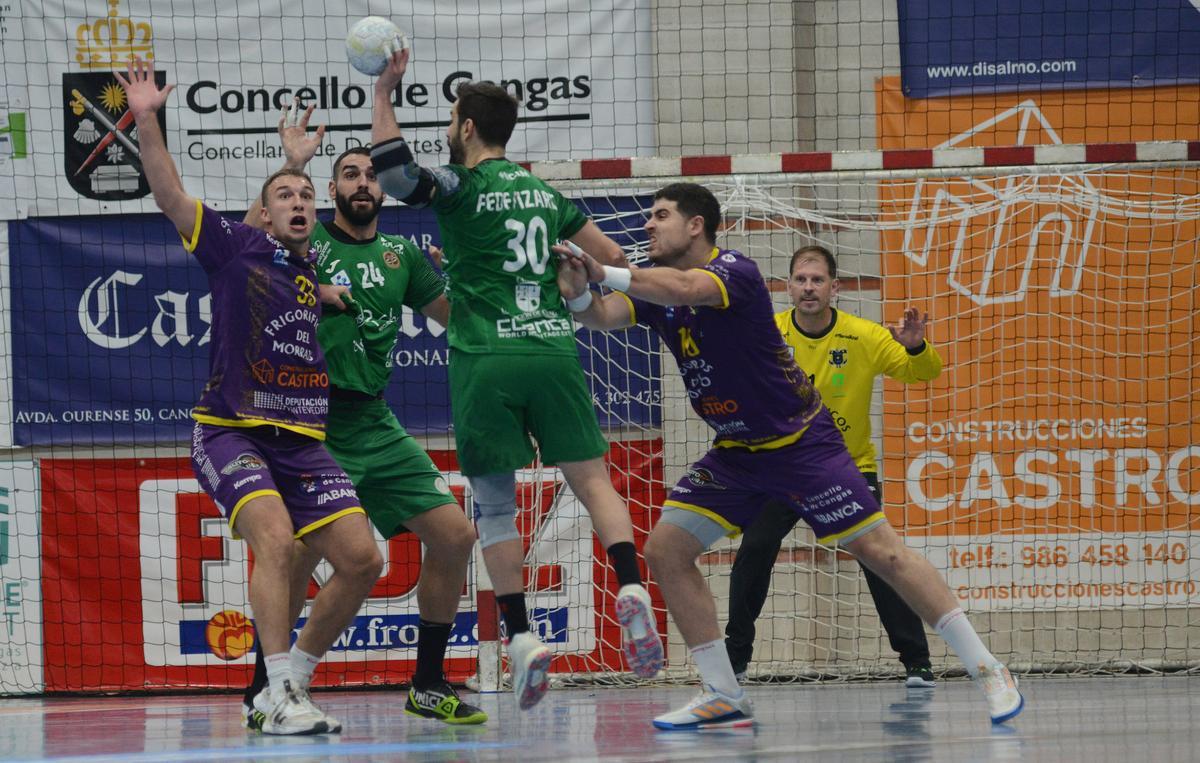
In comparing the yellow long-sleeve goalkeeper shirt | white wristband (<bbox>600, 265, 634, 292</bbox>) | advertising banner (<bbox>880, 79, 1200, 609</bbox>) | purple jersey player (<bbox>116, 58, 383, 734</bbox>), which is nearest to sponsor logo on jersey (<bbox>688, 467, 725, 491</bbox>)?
white wristband (<bbox>600, 265, 634, 292</bbox>)

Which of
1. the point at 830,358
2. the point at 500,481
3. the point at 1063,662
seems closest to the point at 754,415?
the point at 500,481

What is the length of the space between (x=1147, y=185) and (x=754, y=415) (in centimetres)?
526

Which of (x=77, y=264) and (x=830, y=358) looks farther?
(x=77, y=264)

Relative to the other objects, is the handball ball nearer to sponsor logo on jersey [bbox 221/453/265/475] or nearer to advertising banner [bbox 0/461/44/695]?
sponsor logo on jersey [bbox 221/453/265/475]

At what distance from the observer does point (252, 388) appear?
5301 mm

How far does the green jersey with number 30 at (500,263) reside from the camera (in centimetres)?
500

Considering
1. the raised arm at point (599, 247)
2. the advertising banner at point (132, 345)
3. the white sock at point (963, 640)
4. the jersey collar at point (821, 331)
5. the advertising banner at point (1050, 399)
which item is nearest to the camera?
the white sock at point (963, 640)

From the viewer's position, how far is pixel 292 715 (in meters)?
5.01

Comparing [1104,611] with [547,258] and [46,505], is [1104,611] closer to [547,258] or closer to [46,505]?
[547,258]

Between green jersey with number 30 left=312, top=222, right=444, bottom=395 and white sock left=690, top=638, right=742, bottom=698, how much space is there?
1.81 meters

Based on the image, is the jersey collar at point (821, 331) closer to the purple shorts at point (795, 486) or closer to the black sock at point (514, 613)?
the purple shorts at point (795, 486)

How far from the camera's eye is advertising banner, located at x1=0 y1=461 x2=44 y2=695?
30.1ft

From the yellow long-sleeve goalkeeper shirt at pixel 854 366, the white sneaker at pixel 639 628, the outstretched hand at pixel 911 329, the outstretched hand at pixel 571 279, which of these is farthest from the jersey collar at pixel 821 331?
the white sneaker at pixel 639 628

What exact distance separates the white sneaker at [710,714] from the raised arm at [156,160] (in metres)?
2.49
